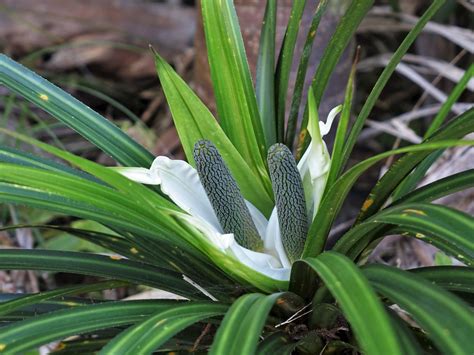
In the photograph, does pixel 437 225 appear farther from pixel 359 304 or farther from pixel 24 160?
pixel 24 160

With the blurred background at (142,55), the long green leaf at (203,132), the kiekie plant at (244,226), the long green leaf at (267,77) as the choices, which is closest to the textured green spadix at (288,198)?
the kiekie plant at (244,226)

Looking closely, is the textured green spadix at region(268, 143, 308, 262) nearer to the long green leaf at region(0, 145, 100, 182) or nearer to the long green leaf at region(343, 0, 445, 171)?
the long green leaf at region(343, 0, 445, 171)

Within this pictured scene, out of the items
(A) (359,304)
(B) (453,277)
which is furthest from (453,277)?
(A) (359,304)

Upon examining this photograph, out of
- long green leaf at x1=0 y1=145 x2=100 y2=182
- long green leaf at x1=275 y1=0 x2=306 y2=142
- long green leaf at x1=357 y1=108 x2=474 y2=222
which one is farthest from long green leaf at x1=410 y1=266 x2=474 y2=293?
long green leaf at x1=0 y1=145 x2=100 y2=182

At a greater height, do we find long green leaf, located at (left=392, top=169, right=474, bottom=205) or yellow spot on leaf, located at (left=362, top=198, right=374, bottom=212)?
yellow spot on leaf, located at (left=362, top=198, right=374, bottom=212)

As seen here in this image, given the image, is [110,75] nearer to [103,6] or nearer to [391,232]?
[103,6]

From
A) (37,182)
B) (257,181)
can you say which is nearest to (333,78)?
(257,181)
